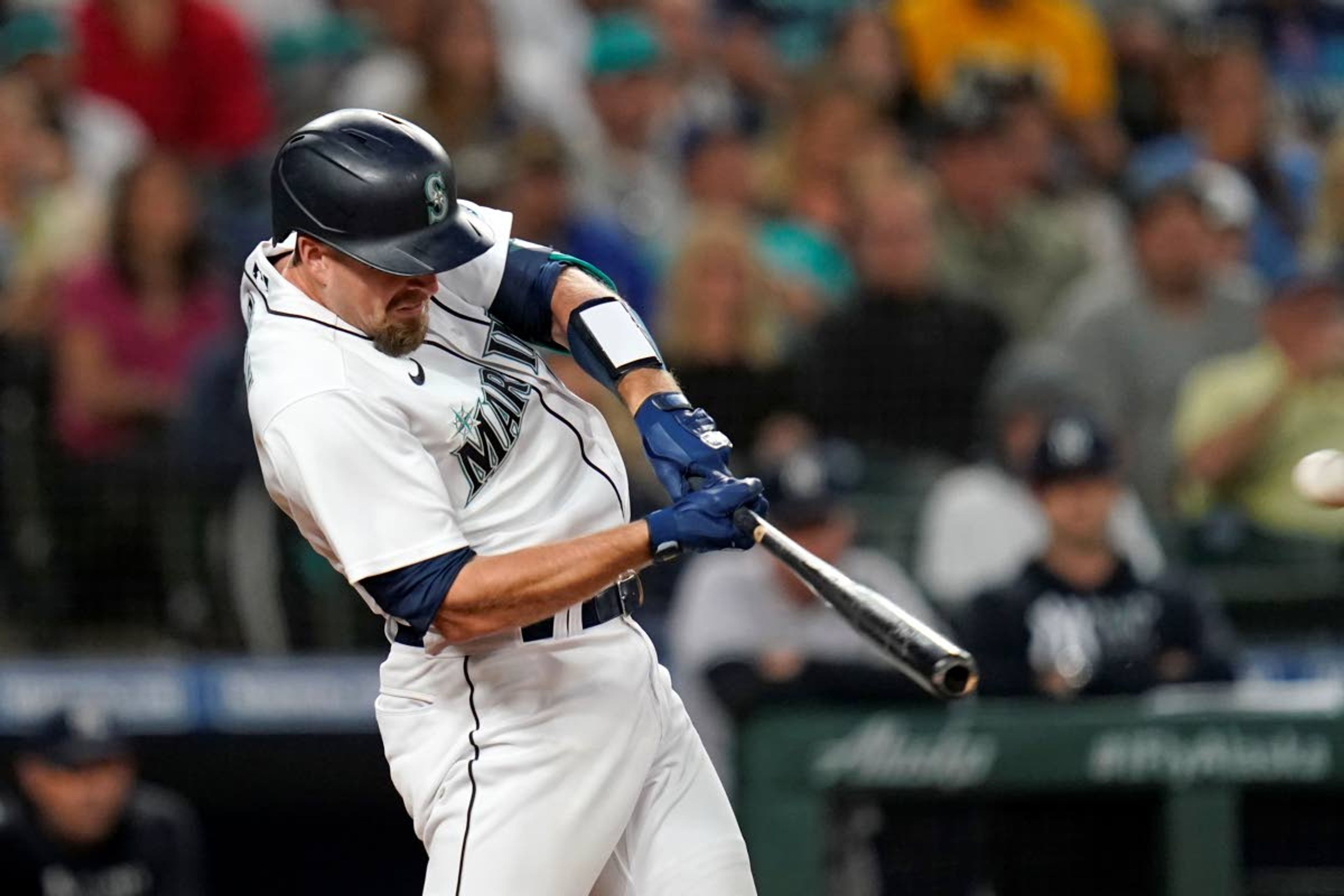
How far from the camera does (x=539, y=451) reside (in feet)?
11.6

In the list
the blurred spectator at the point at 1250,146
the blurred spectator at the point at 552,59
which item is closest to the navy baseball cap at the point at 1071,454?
the blurred spectator at the point at 1250,146

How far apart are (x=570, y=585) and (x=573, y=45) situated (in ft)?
19.6

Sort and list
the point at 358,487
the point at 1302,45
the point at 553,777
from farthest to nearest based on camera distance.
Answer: the point at 1302,45, the point at 553,777, the point at 358,487

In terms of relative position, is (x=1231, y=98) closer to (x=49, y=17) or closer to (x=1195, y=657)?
(x=1195, y=657)

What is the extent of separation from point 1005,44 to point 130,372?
3724 mm

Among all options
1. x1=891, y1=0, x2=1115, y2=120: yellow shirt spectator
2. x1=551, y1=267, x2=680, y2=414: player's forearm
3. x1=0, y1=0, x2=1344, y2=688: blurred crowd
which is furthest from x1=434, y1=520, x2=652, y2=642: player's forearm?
x1=891, y1=0, x2=1115, y2=120: yellow shirt spectator

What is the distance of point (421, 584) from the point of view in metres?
3.27

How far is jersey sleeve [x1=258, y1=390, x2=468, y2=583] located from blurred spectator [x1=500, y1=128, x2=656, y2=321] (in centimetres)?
387

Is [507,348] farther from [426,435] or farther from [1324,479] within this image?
[1324,479]

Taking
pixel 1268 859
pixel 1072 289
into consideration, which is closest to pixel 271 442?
pixel 1268 859

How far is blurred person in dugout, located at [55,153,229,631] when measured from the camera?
668cm

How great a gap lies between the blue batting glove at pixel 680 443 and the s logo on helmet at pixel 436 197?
1.41 feet

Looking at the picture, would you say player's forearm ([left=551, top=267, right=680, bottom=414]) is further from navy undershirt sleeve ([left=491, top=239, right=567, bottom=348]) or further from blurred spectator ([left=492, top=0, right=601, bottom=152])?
blurred spectator ([left=492, top=0, right=601, bottom=152])

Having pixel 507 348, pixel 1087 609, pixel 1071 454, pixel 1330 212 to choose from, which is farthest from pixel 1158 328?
pixel 507 348
